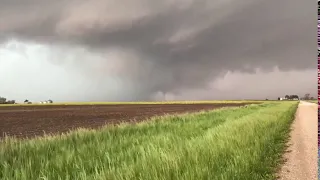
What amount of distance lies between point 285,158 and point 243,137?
1867 millimetres

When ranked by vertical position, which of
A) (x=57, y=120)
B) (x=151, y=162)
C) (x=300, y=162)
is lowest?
(x=300, y=162)

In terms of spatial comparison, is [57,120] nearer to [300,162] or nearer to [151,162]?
[300,162]

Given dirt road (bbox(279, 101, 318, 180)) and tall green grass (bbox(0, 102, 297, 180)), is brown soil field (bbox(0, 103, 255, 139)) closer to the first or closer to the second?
tall green grass (bbox(0, 102, 297, 180))

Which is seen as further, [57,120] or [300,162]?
[57,120]

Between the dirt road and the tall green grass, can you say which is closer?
the tall green grass

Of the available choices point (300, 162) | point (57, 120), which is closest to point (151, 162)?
point (300, 162)

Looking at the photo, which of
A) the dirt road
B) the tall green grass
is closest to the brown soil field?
the tall green grass

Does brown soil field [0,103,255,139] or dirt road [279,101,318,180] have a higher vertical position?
brown soil field [0,103,255,139]

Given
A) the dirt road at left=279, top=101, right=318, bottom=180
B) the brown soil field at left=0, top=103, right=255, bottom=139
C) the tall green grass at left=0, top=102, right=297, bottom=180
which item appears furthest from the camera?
the brown soil field at left=0, top=103, right=255, bottom=139

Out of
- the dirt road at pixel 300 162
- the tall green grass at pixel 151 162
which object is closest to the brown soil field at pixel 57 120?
the tall green grass at pixel 151 162

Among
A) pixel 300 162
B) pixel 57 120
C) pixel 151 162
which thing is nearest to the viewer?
pixel 151 162

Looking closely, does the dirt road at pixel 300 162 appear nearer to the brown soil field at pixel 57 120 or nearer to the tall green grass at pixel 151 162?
the tall green grass at pixel 151 162

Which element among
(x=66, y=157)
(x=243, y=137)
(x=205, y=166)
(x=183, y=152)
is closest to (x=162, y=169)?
(x=205, y=166)

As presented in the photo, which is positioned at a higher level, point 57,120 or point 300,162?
point 57,120
